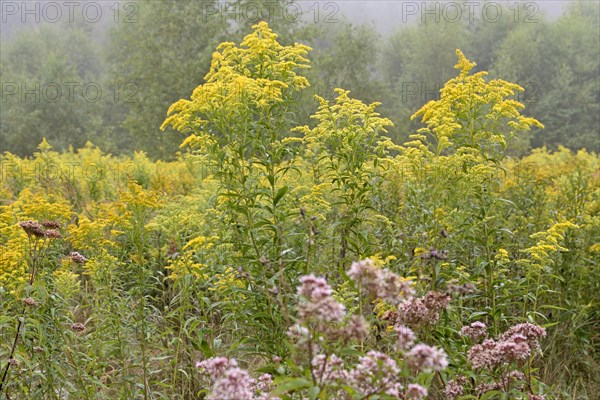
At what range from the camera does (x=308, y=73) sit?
17.2m

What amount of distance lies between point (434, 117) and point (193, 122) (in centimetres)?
146

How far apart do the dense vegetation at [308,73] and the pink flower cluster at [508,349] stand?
39.7 feet

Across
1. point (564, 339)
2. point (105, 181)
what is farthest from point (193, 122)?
point (105, 181)

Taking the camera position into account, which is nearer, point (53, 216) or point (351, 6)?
point (53, 216)

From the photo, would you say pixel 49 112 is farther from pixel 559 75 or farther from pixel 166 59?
pixel 559 75

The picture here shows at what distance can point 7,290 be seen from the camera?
3.59m

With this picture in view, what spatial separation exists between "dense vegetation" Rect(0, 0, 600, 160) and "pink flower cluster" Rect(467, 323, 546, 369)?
12092 millimetres

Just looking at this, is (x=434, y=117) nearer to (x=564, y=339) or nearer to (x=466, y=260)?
(x=466, y=260)

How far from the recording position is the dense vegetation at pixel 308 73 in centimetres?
1825

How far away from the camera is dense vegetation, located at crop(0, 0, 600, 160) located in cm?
1825

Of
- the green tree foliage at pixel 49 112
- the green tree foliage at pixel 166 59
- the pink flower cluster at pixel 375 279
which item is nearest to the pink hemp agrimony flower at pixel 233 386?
the pink flower cluster at pixel 375 279

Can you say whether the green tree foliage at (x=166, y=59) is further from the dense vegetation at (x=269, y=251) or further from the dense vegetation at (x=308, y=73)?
the dense vegetation at (x=269, y=251)

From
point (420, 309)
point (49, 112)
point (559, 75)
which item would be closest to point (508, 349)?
point (420, 309)

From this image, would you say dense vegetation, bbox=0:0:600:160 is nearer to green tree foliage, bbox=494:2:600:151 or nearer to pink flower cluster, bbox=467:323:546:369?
green tree foliage, bbox=494:2:600:151
